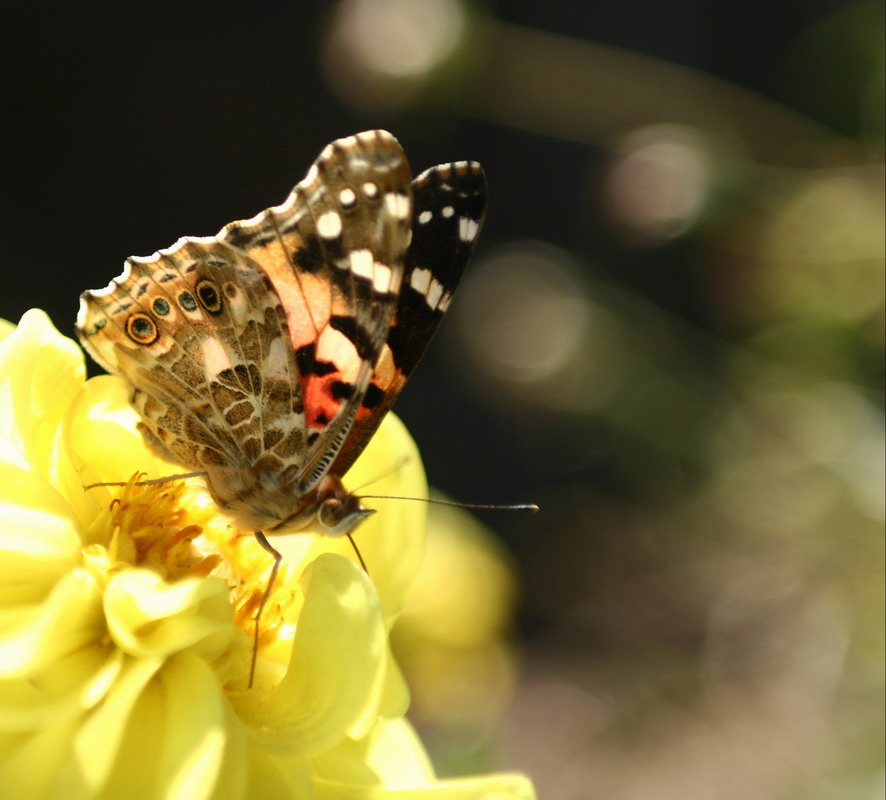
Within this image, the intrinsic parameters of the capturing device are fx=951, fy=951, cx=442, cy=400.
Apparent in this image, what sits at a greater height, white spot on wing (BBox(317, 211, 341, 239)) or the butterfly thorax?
white spot on wing (BBox(317, 211, 341, 239))

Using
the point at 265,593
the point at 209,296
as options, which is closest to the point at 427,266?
the point at 209,296

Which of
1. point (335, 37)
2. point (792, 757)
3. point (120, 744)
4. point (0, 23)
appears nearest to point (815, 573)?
point (792, 757)

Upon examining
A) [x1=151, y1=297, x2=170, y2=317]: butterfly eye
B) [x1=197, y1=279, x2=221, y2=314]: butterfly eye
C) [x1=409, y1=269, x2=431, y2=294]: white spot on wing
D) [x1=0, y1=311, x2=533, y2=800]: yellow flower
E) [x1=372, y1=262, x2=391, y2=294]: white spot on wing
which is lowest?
[x1=0, y1=311, x2=533, y2=800]: yellow flower

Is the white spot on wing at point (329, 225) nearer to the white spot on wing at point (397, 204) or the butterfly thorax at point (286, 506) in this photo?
the white spot on wing at point (397, 204)

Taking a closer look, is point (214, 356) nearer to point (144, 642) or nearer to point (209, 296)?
point (209, 296)

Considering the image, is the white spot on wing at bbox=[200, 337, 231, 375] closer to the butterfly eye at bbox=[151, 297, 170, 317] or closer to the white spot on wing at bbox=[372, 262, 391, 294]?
the butterfly eye at bbox=[151, 297, 170, 317]

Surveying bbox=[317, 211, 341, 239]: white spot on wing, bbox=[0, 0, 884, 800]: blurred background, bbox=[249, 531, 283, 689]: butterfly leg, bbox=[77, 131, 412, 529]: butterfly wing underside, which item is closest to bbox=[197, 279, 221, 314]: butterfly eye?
bbox=[77, 131, 412, 529]: butterfly wing underside
